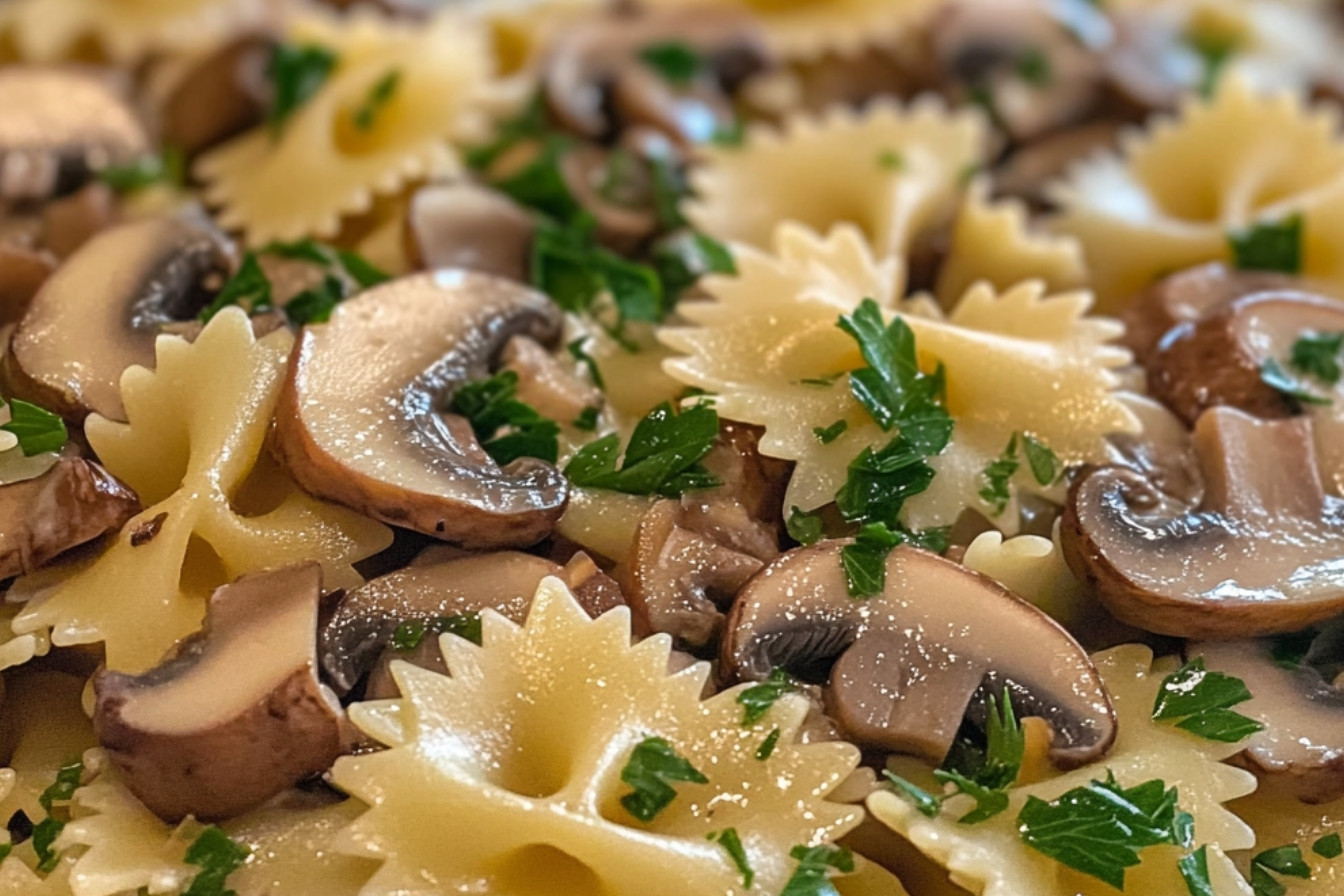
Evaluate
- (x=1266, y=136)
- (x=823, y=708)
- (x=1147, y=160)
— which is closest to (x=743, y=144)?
(x=1147, y=160)

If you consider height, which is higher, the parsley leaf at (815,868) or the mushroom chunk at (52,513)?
the mushroom chunk at (52,513)

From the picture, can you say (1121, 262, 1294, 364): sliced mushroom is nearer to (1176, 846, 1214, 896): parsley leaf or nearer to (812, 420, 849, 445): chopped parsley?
(812, 420, 849, 445): chopped parsley

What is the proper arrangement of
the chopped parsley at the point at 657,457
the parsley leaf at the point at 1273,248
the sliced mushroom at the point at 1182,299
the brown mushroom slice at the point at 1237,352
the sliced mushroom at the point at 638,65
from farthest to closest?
the sliced mushroom at the point at 638,65 < the parsley leaf at the point at 1273,248 < the sliced mushroom at the point at 1182,299 < the brown mushroom slice at the point at 1237,352 < the chopped parsley at the point at 657,457

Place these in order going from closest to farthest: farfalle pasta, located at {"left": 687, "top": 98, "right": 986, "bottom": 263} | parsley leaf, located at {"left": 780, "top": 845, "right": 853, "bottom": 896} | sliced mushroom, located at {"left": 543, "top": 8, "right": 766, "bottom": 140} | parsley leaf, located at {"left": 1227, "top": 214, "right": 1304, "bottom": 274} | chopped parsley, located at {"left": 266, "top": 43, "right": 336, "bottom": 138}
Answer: parsley leaf, located at {"left": 780, "top": 845, "right": 853, "bottom": 896}
parsley leaf, located at {"left": 1227, "top": 214, "right": 1304, "bottom": 274}
farfalle pasta, located at {"left": 687, "top": 98, "right": 986, "bottom": 263}
chopped parsley, located at {"left": 266, "top": 43, "right": 336, "bottom": 138}
sliced mushroom, located at {"left": 543, "top": 8, "right": 766, "bottom": 140}

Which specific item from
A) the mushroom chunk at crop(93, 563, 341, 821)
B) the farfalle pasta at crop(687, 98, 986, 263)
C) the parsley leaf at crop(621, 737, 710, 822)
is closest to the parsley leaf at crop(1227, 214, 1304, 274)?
the farfalle pasta at crop(687, 98, 986, 263)

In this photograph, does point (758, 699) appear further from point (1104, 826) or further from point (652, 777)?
point (1104, 826)

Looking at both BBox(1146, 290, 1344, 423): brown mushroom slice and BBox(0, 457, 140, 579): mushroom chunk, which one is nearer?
BBox(0, 457, 140, 579): mushroom chunk

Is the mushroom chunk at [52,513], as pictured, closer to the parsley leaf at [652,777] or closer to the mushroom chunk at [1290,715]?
the parsley leaf at [652,777]

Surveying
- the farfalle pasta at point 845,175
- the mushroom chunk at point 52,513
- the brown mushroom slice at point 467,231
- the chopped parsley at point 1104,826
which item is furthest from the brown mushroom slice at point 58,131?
the chopped parsley at point 1104,826
